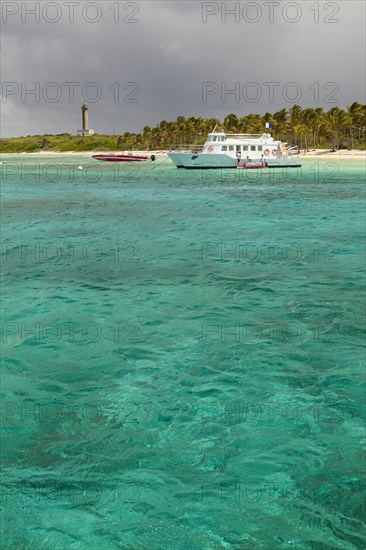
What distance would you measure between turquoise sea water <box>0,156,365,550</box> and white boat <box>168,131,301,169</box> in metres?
60.3

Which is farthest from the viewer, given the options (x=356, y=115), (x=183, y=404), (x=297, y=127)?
(x=297, y=127)

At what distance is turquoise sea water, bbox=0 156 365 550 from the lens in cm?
479

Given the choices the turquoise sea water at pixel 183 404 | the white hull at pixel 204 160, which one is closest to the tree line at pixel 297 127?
the white hull at pixel 204 160

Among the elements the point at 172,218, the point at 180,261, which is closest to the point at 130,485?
the point at 180,261

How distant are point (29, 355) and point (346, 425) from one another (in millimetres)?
5197

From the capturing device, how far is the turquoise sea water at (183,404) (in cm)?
479

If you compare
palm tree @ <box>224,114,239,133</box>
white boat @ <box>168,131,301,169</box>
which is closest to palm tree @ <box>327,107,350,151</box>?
palm tree @ <box>224,114,239,133</box>

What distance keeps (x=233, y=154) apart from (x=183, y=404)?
233ft

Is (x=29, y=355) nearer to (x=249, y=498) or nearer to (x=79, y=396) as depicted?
(x=79, y=396)

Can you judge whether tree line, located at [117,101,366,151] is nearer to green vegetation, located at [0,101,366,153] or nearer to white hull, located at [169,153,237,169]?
green vegetation, located at [0,101,366,153]

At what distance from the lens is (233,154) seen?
7488 cm

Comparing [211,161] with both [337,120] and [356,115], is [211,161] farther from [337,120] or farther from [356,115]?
[356,115]

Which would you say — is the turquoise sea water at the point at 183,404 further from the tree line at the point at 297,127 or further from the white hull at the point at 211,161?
the tree line at the point at 297,127

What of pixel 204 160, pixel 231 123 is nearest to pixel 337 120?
pixel 231 123
